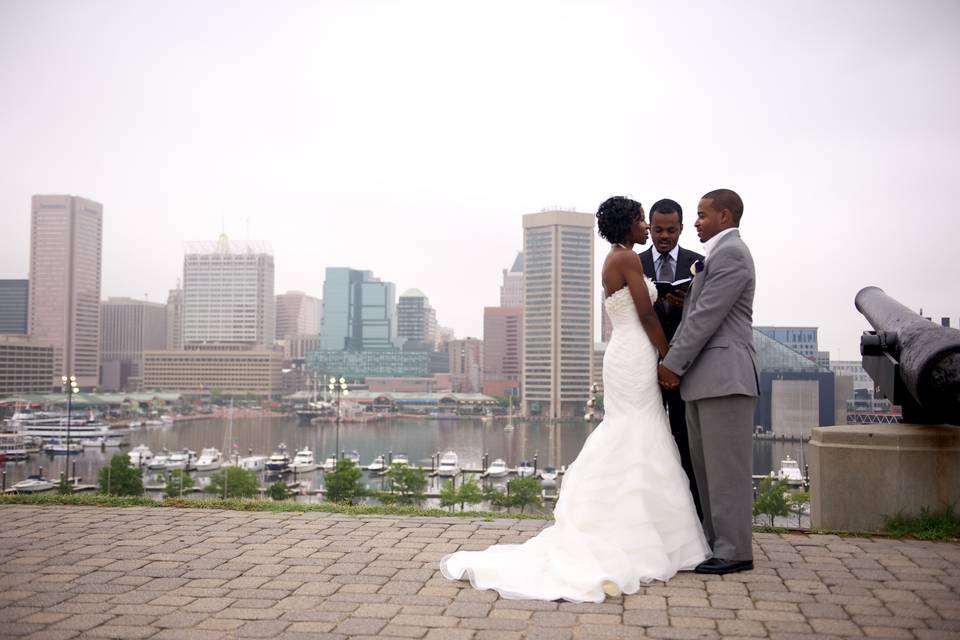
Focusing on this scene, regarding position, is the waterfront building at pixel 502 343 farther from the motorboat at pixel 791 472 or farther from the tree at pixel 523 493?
the tree at pixel 523 493

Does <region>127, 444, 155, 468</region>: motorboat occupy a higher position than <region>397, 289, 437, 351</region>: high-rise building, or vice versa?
<region>397, 289, 437, 351</region>: high-rise building

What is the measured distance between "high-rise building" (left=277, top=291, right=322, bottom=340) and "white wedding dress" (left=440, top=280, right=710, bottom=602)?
17583 centimetres

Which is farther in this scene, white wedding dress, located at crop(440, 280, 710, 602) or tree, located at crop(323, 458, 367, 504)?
tree, located at crop(323, 458, 367, 504)

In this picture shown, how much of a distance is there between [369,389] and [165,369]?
32302mm

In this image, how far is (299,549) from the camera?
378 cm

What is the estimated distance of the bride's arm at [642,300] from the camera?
370cm

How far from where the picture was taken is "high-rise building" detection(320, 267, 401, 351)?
15412cm

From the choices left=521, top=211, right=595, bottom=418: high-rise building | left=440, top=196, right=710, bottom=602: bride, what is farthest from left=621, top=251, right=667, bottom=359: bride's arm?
left=521, top=211, right=595, bottom=418: high-rise building

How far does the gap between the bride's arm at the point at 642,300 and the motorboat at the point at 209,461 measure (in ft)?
169

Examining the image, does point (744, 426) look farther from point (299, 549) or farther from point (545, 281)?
point (545, 281)

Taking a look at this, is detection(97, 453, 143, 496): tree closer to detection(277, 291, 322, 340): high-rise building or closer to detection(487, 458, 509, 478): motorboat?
detection(487, 458, 509, 478): motorboat

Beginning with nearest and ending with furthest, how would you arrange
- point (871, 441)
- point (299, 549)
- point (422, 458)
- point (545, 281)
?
point (299, 549) < point (871, 441) < point (422, 458) < point (545, 281)

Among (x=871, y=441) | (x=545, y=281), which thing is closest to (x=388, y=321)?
(x=545, y=281)

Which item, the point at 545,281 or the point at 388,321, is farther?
the point at 388,321
